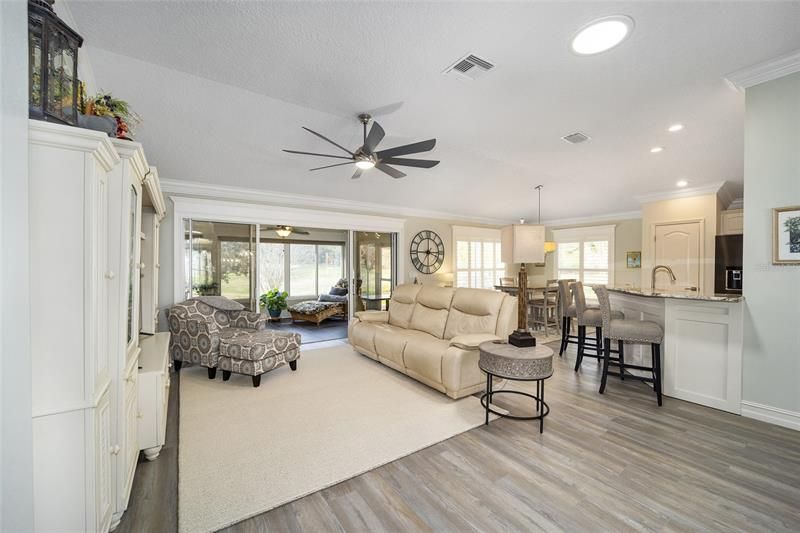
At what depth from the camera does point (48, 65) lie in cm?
125

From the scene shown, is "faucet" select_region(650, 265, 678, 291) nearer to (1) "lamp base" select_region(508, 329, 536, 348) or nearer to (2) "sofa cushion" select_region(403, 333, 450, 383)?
(1) "lamp base" select_region(508, 329, 536, 348)

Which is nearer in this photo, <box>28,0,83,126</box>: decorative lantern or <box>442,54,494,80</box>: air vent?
<box>28,0,83,126</box>: decorative lantern

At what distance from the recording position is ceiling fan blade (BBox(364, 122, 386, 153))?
272 centimetres

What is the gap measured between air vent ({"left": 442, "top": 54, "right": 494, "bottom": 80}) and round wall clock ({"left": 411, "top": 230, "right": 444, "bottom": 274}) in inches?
166

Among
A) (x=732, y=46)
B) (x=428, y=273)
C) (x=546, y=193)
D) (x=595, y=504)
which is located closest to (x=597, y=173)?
(x=546, y=193)

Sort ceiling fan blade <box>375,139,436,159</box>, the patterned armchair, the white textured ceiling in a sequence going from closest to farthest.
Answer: the white textured ceiling → ceiling fan blade <box>375,139,436,159</box> → the patterned armchair

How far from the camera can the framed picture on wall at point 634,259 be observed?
6707 mm

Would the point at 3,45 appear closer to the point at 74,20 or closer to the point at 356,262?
the point at 74,20

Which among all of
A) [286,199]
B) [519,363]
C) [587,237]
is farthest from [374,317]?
[587,237]

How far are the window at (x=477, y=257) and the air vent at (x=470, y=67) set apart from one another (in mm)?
4781

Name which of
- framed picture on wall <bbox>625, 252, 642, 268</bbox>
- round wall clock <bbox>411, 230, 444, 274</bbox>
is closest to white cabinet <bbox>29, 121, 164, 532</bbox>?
round wall clock <bbox>411, 230, 444, 274</bbox>

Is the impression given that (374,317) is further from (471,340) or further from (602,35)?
(602,35)

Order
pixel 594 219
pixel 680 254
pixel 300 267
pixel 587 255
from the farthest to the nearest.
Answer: pixel 300 267 < pixel 587 255 < pixel 594 219 < pixel 680 254

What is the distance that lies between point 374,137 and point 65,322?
2349 millimetres
